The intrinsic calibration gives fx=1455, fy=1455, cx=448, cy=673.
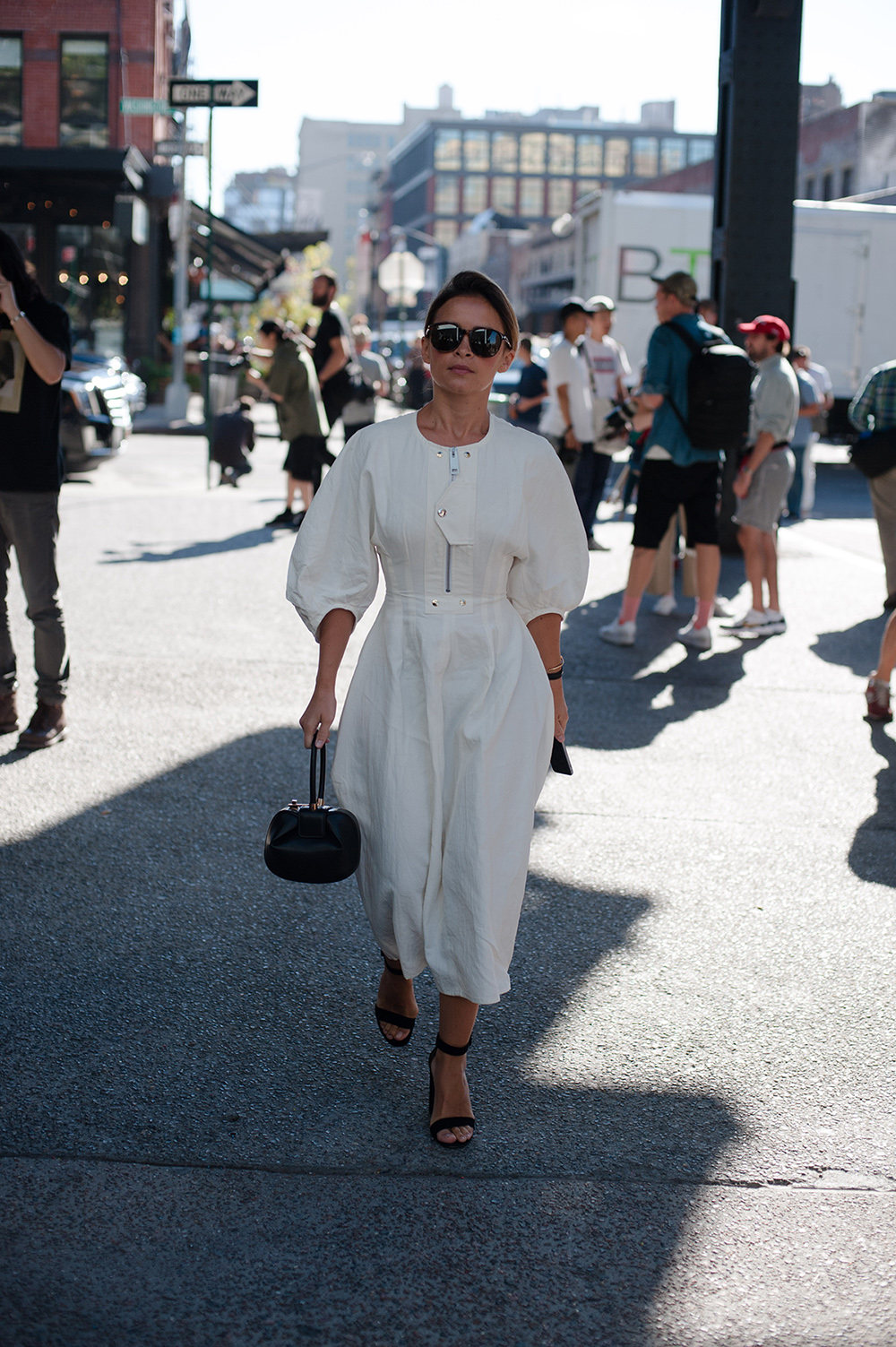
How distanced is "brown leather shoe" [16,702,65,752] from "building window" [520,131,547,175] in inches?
4943

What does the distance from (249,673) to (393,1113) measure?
14.8 ft

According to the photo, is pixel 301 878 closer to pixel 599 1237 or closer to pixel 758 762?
pixel 599 1237

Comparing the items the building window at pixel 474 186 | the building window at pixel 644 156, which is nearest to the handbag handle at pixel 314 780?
the building window at pixel 644 156

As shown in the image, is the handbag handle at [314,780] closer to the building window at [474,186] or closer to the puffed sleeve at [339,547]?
the puffed sleeve at [339,547]

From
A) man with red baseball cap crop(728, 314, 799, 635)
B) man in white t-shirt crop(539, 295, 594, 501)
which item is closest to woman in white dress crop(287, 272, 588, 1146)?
man with red baseball cap crop(728, 314, 799, 635)

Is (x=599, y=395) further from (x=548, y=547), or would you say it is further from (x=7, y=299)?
(x=548, y=547)

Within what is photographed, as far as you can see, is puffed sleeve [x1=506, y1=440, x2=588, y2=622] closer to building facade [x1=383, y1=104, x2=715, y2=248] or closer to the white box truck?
the white box truck

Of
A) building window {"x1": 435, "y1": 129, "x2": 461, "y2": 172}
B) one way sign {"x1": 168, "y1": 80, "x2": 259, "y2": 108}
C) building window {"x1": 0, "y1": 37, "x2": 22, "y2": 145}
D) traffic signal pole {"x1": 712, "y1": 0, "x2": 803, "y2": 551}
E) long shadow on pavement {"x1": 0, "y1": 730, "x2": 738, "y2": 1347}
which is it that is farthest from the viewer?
building window {"x1": 435, "y1": 129, "x2": 461, "y2": 172}

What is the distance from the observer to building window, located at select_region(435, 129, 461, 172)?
123188mm

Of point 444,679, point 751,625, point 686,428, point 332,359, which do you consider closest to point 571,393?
point 751,625

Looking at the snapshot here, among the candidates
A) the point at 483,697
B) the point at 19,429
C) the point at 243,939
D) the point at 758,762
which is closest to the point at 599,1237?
the point at 483,697

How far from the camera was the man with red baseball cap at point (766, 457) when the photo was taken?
8.95m

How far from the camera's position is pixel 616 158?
123125 millimetres

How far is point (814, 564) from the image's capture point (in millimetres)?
12336
